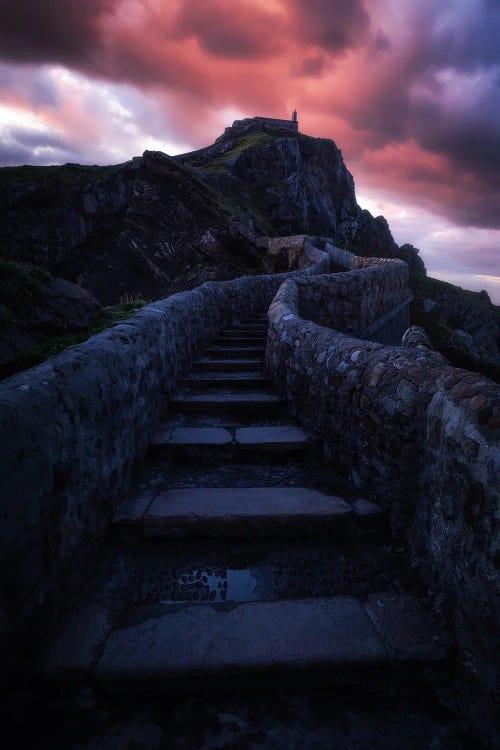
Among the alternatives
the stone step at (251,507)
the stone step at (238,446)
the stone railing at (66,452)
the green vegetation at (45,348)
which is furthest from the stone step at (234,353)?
the stone step at (251,507)

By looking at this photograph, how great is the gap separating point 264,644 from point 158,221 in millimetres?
21436

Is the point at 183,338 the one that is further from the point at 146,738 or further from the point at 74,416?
the point at 146,738

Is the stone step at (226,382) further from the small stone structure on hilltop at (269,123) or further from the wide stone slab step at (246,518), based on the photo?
the small stone structure on hilltop at (269,123)

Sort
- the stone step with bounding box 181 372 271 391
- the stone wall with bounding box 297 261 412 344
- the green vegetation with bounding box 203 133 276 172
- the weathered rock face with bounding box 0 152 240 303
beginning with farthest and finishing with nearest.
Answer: the green vegetation with bounding box 203 133 276 172 < the weathered rock face with bounding box 0 152 240 303 < the stone wall with bounding box 297 261 412 344 < the stone step with bounding box 181 372 271 391

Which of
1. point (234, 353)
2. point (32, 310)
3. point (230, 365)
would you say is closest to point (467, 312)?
point (234, 353)

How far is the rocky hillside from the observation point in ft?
63.5

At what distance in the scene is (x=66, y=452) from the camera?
78.0 inches

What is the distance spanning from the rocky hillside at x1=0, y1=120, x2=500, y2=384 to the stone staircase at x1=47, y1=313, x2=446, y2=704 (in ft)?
32.9

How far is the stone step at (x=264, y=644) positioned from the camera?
5.51ft

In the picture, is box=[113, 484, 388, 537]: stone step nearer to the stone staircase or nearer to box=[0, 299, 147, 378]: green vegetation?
the stone staircase

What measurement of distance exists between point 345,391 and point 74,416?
5.85ft

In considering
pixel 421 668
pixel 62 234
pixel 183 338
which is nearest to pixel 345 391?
pixel 421 668

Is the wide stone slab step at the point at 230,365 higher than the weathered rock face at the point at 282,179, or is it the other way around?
the weathered rock face at the point at 282,179

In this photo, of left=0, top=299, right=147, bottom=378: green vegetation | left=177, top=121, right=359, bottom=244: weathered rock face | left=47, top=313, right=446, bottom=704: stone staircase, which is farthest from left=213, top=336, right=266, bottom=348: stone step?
left=177, top=121, right=359, bottom=244: weathered rock face
